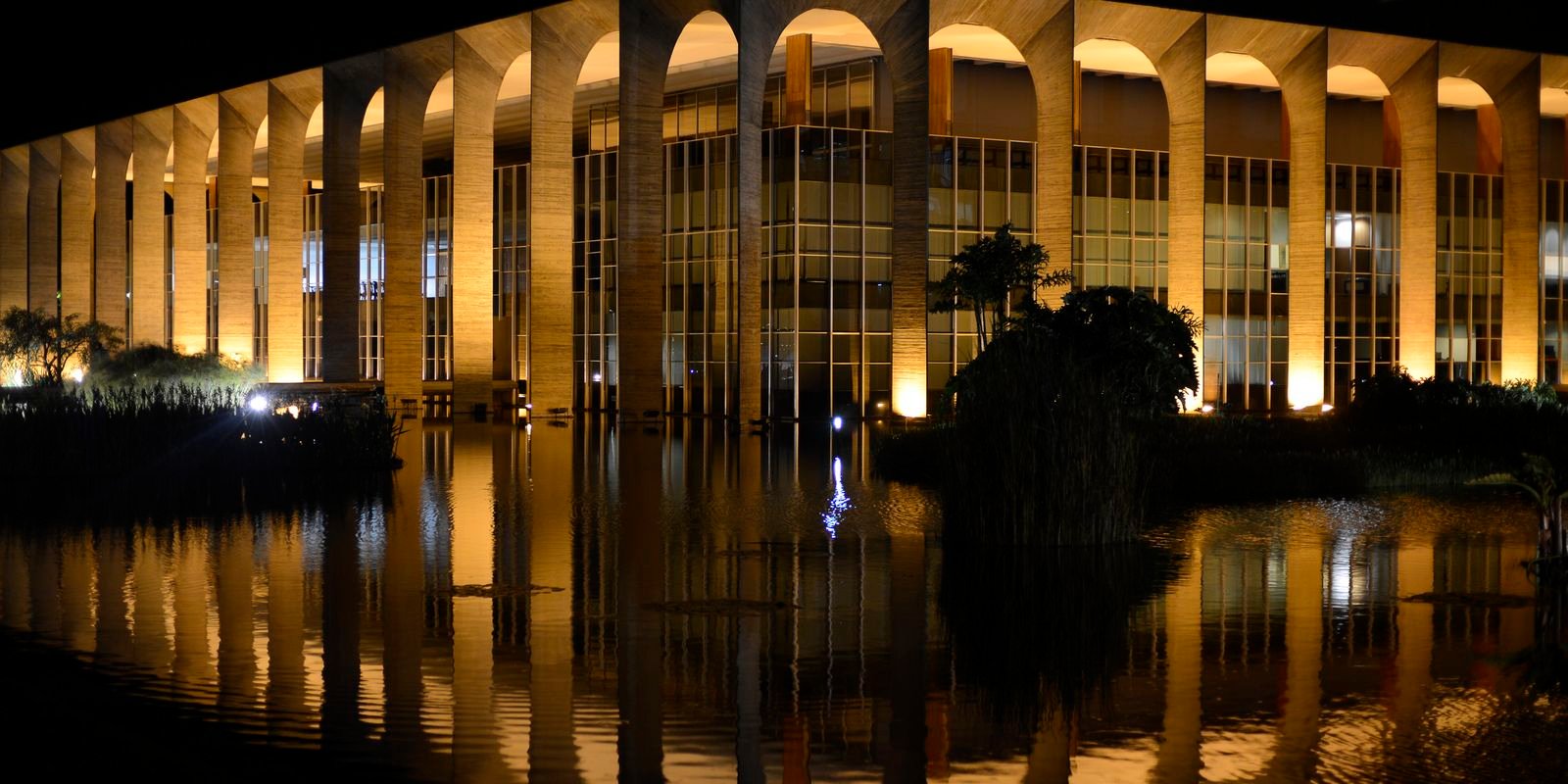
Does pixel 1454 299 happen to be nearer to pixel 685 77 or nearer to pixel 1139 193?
pixel 1139 193

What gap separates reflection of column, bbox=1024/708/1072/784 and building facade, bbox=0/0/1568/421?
25527 mm

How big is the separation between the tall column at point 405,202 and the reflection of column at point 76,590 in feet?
93.9

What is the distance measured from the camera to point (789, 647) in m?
8.52

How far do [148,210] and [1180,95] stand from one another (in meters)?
33.5

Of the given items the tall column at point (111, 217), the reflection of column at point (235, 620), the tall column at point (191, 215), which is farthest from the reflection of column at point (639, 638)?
the tall column at point (111, 217)

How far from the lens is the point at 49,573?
11.0m

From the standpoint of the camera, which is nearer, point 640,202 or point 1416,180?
point 640,202

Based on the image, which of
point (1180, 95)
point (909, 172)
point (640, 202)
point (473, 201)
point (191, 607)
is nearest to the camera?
point (191, 607)

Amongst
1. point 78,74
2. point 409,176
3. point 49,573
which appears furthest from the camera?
point 78,74

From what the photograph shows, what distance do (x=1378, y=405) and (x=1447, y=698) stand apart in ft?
65.4

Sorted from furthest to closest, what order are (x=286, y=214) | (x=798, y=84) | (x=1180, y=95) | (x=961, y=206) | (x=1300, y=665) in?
(x=286, y=214) < (x=961, y=206) < (x=798, y=84) < (x=1180, y=95) < (x=1300, y=665)

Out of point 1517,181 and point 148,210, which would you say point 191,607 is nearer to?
point 1517,181

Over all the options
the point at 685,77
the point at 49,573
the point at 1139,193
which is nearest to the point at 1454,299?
the point at 1139,193

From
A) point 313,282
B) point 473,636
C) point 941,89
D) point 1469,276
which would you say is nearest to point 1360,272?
point 1469,276
